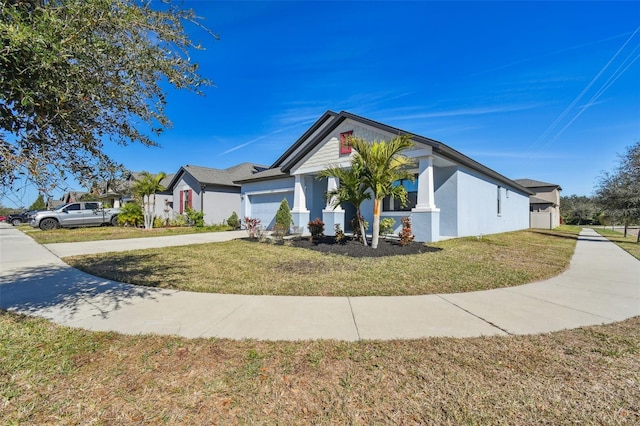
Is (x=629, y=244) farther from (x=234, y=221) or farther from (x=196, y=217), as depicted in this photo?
(x=196, y=217)

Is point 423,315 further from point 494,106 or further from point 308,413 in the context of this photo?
point 494,106

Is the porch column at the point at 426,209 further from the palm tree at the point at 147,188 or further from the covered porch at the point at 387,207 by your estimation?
the palm tree at the point at 147,188

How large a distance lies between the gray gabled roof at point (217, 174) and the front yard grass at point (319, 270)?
1280 cm

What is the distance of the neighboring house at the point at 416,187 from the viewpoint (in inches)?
428

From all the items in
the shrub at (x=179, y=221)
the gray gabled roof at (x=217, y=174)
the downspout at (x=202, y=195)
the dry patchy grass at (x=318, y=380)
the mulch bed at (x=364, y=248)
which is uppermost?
the gray gabled roof at (x=217, y=174)

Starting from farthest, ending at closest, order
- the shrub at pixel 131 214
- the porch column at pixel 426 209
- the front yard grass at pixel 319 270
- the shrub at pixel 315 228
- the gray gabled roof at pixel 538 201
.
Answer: the gray gabled roof at pixel 538 201 → the shrub at pixel 131 214 → the shrub at pixel 315 228 → the porch column at pixel 426 209 → the front yard grass at pixel 319 270

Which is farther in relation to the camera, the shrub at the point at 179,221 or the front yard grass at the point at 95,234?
the shrub at the point at 179,221

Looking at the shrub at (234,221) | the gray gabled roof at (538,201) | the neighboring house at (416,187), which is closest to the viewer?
the neighboring house at (416,187)

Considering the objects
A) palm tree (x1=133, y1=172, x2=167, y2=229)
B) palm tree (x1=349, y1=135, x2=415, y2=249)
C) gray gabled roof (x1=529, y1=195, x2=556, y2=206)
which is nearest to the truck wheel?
palm tree (x1=133, y1=172, x2=167, y2=229)

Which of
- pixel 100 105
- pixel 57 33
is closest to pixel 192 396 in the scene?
pixel 100 105

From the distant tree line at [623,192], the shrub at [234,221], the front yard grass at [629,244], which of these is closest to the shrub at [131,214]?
the shrub at [234,221]

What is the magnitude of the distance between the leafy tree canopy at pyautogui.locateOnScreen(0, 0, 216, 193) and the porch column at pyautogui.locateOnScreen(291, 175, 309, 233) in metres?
10.8

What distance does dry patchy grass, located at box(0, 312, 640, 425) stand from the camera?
2.08 metres

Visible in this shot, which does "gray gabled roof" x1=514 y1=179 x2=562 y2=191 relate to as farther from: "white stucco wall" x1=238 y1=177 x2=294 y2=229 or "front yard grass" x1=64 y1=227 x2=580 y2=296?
"white stucco wall" x1=238 y1=177 x2=294 y2=229
